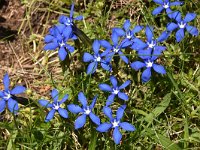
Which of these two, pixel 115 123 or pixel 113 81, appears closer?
pixel 115 123

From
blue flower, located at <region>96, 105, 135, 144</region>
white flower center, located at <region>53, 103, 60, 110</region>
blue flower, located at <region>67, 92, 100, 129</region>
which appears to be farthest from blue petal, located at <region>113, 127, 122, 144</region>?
white flower center, located at <region>53, 103, 60, 110</region>

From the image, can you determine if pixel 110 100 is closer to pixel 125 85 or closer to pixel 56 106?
pixel 125 85

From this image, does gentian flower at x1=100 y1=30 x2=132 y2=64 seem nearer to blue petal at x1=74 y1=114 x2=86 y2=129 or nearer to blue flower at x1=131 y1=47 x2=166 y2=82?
blue flower at x1=131 y1=47 x2=166 y2=82

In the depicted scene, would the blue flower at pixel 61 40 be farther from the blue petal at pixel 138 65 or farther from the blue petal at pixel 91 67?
the blue petal at pixel 138 65

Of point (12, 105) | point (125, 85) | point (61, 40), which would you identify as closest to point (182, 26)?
point (125, 85)

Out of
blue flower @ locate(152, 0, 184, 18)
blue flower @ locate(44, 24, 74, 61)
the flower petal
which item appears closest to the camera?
the flower petal

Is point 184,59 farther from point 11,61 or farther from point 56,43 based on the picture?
point 11,61
